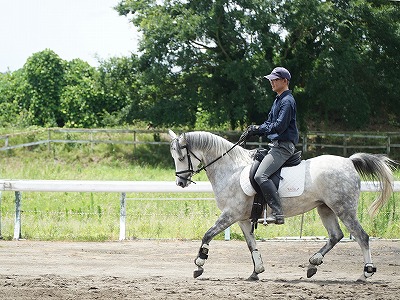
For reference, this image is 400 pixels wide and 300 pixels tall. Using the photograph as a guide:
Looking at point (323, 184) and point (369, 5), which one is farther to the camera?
point (369, 5)

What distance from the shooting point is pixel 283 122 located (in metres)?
10.2

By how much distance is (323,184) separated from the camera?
34.3ft

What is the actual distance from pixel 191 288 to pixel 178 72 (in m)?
25.9

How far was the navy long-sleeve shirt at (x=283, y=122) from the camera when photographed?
1018cm

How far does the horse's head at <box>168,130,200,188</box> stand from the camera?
1075cm

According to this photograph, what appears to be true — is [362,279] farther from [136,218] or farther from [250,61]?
[250,61]

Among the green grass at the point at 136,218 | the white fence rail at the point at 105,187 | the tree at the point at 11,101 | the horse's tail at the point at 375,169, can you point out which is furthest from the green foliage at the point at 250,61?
the horse's tail at the point at 375,169

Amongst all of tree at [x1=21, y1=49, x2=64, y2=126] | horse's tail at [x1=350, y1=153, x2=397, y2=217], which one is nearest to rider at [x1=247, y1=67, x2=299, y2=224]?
horse's tail at [x1=350, y1=153, x2=397, y2=217]

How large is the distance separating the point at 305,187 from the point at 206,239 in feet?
4.84

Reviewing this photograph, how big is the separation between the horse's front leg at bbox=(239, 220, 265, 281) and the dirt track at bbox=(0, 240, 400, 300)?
15cm

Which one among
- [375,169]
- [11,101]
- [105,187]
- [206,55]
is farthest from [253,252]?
[11,101]

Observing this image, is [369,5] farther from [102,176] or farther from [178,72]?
[102,176]

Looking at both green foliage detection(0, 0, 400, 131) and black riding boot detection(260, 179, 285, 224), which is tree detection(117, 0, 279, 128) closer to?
green foliage detection(0, 0, 400, 131)

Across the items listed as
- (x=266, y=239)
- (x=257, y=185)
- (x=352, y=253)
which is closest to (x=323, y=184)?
(x=257, y=185)
